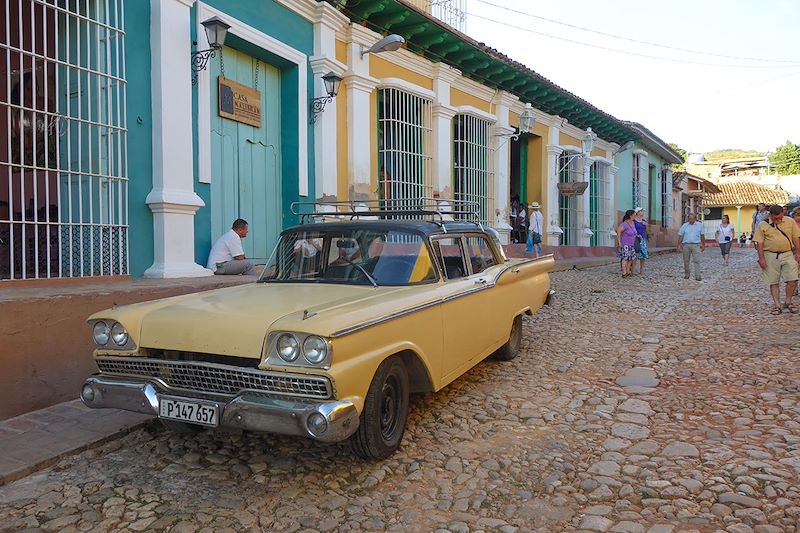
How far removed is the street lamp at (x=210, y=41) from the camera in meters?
6.25

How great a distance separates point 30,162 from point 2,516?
149 inches

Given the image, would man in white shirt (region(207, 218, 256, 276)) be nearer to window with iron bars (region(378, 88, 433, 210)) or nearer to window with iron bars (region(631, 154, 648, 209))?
window with iron bars (region(378, 88, 433, 210))

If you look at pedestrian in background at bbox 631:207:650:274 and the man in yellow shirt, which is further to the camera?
pedestrian in background at bbox 631:207:650:274

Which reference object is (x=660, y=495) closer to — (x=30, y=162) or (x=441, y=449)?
(x=441, y=449)

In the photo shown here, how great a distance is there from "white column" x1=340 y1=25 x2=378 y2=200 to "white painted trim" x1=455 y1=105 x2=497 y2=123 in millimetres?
2549

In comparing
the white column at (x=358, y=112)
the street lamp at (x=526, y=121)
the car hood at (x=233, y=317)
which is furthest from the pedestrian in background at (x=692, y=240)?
the car hood at (x=233, y=317)

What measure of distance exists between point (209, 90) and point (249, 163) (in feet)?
3.87

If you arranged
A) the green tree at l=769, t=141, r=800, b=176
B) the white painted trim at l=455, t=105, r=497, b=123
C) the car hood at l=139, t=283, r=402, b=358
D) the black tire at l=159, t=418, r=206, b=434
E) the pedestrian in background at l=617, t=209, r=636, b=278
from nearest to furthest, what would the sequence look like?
the car hood at l=139, t=283, r=402, b=358, the black tire at l=159, t=418, r=206, b=434, the white painted trim at l=455, t=105, r=497, b=123, the pedestrian in background at l=617, t=209, r=636, b=278, the green tree at l=769, t=141, r=800, b=176

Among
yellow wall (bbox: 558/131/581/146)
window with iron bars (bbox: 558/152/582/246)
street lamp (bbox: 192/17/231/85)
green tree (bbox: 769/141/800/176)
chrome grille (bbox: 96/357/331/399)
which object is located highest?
green tree (bbox: 769/141/800/176)

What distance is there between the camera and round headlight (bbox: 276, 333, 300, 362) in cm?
282

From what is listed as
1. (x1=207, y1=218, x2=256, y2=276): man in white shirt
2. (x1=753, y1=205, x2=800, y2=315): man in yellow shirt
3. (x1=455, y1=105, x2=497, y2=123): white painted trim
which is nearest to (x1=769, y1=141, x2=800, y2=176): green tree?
(x1=455, y1=105, x2=497, y2=123): white painted trim

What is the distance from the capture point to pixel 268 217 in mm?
8102

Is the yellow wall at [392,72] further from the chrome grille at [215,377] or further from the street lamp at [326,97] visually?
the chrome grille at [215,377]

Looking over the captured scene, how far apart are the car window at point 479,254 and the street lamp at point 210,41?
3562 millimetres
